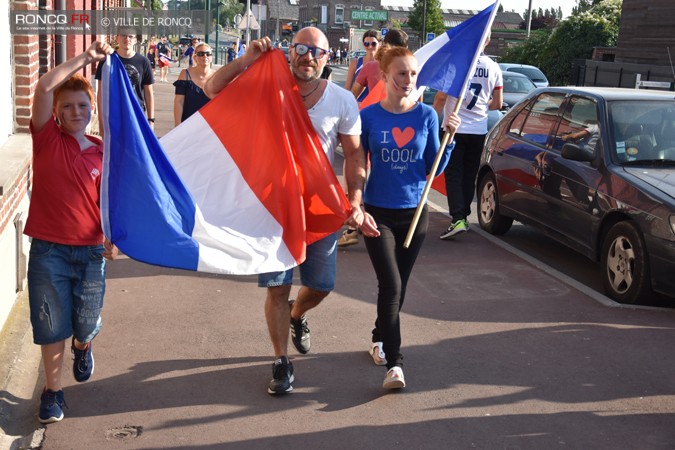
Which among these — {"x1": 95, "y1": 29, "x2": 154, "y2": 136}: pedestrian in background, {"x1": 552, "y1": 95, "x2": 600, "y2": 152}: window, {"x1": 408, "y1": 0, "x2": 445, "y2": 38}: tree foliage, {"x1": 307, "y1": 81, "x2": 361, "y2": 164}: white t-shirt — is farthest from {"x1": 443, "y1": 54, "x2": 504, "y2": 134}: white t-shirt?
{"x1": 408, "y1": 0, "x2": 445, "y2": 38}: tree foliage

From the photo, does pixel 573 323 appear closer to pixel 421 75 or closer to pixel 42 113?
pixel 421 75

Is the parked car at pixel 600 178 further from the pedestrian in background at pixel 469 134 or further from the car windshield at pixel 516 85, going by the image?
the car windshield at pixel 516 85

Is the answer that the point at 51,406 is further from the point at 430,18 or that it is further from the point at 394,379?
the point at 430,18

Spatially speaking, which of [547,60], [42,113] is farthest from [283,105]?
[547,60]

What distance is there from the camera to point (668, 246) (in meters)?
7.28

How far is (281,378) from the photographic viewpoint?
5547 millimetres

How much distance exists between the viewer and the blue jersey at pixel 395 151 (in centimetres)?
567

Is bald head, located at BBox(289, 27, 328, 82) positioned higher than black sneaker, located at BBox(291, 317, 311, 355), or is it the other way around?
bald head, located at BBox(289, 27, 328, 82)

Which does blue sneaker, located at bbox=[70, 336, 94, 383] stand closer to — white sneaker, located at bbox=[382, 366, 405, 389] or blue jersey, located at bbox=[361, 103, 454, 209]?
white sneaker, located at bbox=[382, 366, 405, 389]

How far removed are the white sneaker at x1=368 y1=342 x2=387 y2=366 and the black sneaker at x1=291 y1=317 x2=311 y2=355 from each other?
1.51 feet

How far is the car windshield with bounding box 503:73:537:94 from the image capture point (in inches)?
930

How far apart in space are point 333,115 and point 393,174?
0.56 metres

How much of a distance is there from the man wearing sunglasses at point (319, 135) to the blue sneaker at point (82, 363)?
1067 millimetres

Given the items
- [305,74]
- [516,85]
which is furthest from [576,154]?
[516,85]
